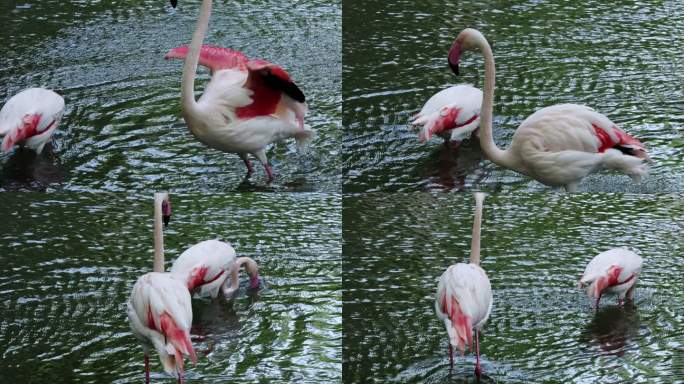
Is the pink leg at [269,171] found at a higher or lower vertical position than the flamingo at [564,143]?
lower

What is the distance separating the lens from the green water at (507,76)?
19.6 ft

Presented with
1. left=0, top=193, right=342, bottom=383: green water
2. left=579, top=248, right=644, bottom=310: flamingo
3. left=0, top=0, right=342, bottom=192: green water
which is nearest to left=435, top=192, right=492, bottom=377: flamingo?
left=0, top=193, right=342, bottom=383: green water

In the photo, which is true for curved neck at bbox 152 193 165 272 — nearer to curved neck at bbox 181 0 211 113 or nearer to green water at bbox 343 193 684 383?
curved neck at bbox 181 0 211 113

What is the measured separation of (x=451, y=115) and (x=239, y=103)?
1.25 m

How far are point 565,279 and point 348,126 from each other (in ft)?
4.94

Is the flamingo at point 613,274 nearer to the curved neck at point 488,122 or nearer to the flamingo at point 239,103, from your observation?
the curved neck at point 488,122

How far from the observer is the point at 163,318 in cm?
477

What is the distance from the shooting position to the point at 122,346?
204 inches

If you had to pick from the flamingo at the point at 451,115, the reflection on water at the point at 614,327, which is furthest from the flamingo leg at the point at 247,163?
the reflection on water at the point at 614,327

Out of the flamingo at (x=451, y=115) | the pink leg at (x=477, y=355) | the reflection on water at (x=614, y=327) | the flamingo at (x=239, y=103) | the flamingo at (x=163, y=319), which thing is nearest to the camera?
the flamingo at (x=163, y=319)

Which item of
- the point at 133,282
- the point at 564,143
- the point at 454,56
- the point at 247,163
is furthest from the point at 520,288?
the point at 133,282

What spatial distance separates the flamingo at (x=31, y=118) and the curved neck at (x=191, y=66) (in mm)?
973

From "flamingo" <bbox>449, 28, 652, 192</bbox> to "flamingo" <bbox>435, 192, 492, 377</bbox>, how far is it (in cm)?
→ 63

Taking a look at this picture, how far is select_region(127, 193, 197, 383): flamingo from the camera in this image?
186 inches
